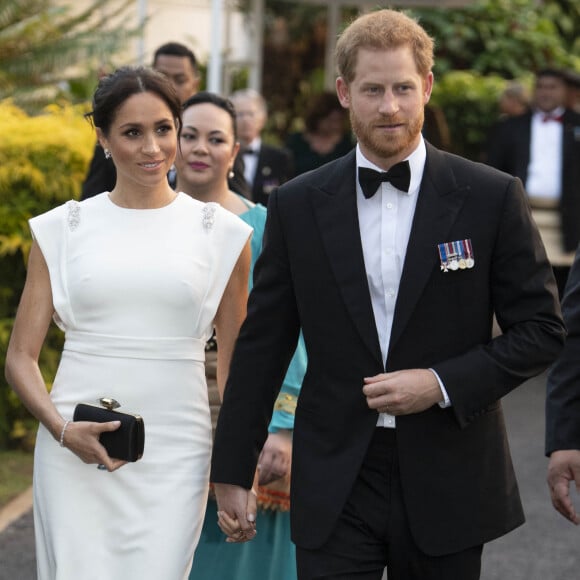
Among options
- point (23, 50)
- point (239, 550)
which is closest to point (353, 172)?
point (239, 550)

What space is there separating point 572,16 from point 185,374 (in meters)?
22.2

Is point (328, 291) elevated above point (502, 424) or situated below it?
above

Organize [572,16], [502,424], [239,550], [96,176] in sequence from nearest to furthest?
[502,424]
[239,550]
[96,176]
[572,16]

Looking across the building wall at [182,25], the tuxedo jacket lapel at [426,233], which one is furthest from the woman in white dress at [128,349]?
the building wall at [182,25]

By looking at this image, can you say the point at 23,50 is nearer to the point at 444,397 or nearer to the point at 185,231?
the point at 185,231

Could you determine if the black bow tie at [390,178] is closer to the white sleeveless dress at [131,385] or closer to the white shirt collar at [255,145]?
the white sleeveless dress at [131,385]

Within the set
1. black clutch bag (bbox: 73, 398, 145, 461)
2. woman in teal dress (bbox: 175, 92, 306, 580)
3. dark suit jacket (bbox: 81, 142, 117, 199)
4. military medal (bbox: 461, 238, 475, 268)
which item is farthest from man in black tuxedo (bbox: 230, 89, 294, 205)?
military medal (bbox: 461, 238, 475, 268)

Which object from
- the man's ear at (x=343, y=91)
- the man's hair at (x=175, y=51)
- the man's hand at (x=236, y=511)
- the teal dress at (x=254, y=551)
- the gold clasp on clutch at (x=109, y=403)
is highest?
the man's ear at (x=343, y=91)

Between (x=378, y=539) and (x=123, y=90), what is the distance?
1619 millimetres

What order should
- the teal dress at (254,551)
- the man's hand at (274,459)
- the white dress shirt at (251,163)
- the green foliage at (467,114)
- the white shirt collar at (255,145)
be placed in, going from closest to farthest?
the man's hand at (274,459), the teal dress at (254,551), the white dress shirt at (251,163), the white shirt collar at (255,145), the green foliage at (467,114)

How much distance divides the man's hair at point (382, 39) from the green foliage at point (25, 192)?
13.6 ft

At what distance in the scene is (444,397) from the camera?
12.1 feet

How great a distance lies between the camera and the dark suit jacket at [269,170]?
10.9 meters

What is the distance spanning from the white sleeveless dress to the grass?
11.2 feet
